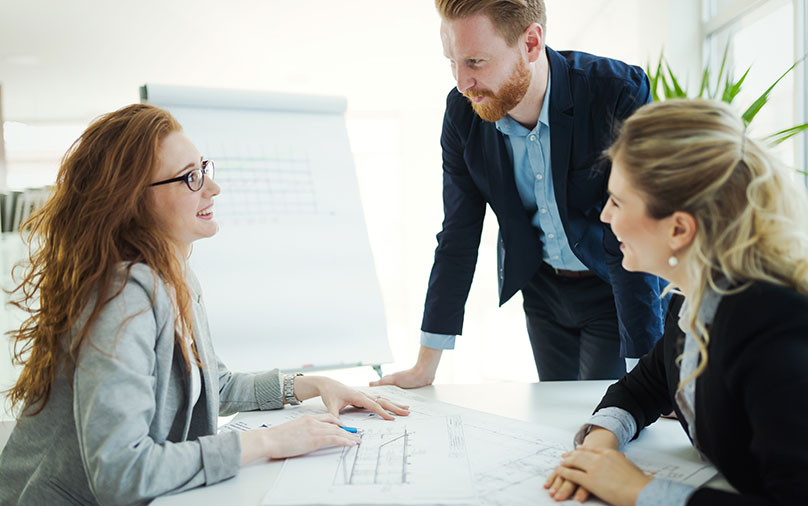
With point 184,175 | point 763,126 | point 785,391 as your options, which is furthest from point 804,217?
point 763,126

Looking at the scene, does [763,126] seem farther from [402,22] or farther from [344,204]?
[402,22]

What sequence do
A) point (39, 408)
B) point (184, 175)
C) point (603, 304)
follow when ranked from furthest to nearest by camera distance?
point (603, 304), point (184, 175), point (39, 408)

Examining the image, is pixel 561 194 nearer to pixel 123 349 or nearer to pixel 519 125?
pixel 519 125

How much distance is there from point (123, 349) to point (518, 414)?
2.28ft

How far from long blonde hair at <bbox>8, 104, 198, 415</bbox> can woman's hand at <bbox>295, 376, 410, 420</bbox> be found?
279mm

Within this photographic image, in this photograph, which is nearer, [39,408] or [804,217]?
[804,217]

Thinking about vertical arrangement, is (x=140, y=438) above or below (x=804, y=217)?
below

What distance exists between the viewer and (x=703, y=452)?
840 mm

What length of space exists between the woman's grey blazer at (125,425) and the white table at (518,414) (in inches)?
1.2

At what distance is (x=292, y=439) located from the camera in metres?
0.89

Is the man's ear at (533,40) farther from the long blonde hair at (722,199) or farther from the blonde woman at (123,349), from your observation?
the blonde woman at (123,349)

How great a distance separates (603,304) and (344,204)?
926 millimetres

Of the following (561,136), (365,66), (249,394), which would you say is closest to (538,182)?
(561,136)

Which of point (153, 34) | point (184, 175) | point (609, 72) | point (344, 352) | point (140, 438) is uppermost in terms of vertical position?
point (153, 34)
